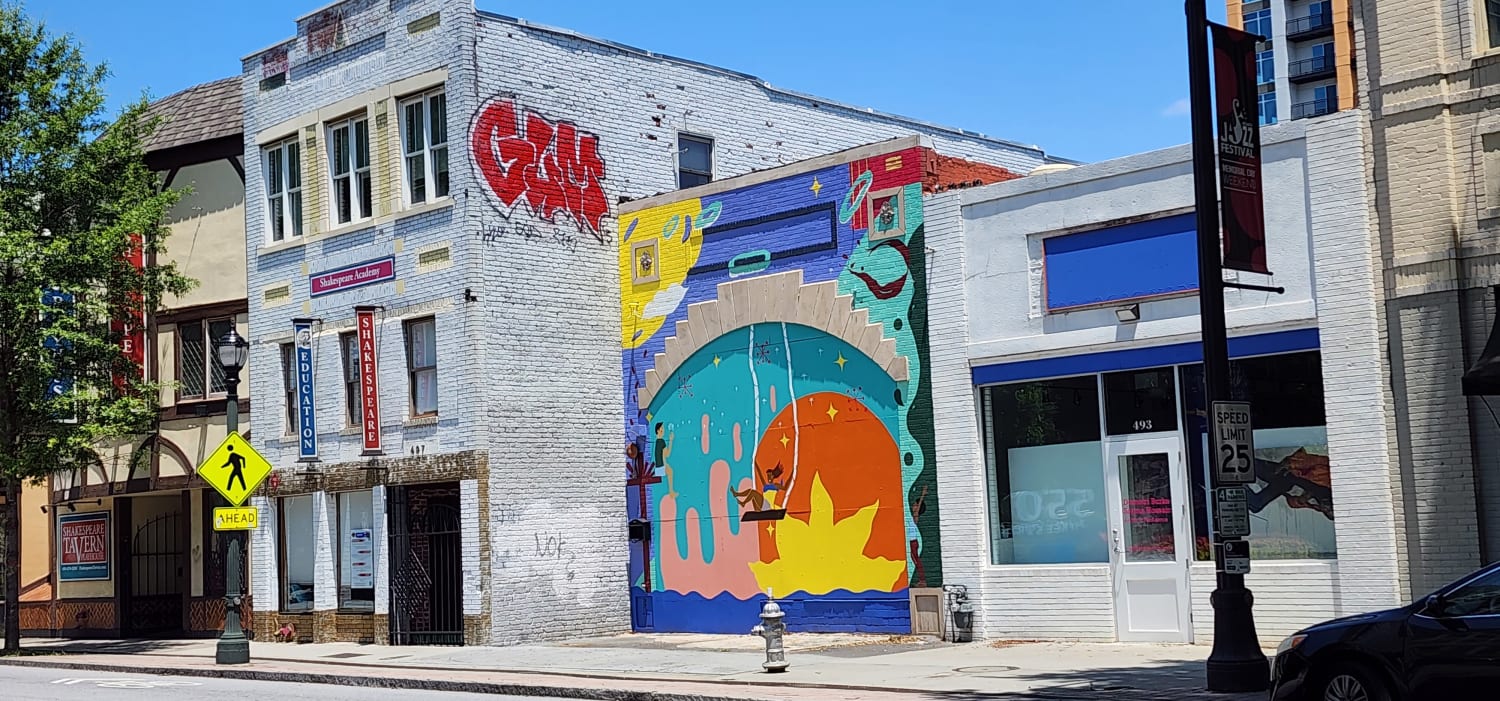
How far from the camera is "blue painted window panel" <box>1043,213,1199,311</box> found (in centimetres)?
1895

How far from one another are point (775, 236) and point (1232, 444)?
10.5 m

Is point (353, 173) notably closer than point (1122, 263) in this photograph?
No

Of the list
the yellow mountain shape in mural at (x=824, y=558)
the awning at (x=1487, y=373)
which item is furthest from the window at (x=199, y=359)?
the awning at (x=1487, y=373)

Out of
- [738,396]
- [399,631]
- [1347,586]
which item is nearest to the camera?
[1347,586]

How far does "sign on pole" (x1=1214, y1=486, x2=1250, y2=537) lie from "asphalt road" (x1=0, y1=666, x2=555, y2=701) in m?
7.78

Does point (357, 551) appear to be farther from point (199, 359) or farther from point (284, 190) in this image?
point (284, 190)

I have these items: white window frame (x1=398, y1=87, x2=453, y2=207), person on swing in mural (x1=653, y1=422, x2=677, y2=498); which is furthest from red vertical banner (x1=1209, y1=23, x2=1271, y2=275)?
white window frame (x1=398, y1=87, x2=453, y2=207)

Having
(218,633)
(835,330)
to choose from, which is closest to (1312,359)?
(835,330)

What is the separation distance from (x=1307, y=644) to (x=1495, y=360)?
5.47 meters

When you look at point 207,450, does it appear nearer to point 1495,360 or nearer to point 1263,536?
point 1263,536

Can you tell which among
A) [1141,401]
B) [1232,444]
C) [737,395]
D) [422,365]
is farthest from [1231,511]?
[422,365]

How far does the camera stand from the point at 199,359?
30.1 m

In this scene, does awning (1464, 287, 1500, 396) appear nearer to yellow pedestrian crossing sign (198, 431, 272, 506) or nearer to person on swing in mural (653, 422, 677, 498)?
person on swing in mural (653, 422, 677, 498)

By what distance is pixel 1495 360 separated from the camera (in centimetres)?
1574
